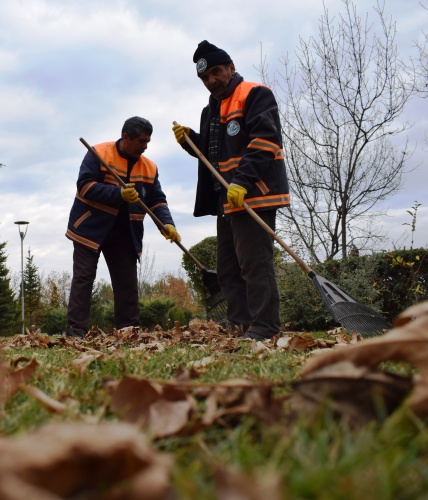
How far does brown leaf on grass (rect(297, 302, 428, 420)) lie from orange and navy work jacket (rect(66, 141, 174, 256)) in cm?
508

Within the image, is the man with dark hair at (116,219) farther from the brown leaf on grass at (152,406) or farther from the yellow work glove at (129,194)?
the brown leaf on grass at (152,406)

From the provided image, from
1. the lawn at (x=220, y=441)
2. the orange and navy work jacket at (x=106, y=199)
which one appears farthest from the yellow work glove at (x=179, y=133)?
the lawn at (x=220, y=441)

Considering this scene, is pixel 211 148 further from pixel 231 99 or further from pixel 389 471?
pixel 389 471

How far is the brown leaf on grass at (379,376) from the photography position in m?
1.01

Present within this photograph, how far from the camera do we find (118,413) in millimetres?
1185

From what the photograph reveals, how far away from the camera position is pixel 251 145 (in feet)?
15.4

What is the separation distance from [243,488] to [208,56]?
5.01 metres

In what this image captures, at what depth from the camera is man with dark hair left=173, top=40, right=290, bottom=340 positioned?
4.67 meters

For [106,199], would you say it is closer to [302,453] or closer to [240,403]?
[240,403]

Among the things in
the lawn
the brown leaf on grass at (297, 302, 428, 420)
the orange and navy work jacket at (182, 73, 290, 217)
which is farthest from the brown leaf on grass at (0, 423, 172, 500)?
the orange and navy work jacket at (182, 73, 290, 217)

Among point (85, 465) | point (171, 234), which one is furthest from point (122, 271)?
point (85, 465)

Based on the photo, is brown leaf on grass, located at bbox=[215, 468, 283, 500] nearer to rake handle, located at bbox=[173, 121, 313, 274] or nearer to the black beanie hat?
rake handle, located at bbox=[173, 121, 313, 274]

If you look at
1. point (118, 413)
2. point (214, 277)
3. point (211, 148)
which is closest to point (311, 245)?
point (214, 277)

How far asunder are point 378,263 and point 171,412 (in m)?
8.83
